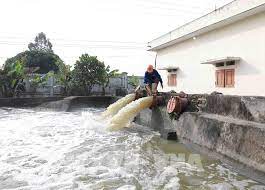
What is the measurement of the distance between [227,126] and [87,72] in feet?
54.3

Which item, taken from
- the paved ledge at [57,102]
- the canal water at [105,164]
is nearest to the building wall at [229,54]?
the canal water at [105,164]

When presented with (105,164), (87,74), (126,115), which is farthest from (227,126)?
(87,74)

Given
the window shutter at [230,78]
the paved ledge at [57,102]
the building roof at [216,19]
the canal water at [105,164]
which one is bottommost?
the canal water at [105,164]

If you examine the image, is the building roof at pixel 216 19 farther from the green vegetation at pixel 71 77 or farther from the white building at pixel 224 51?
the green vegetation at pixel 71 77

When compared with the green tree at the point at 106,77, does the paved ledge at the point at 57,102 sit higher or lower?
lower

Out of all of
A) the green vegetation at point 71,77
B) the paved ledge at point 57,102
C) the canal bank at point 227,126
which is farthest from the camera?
the green vegetation at point 71,77

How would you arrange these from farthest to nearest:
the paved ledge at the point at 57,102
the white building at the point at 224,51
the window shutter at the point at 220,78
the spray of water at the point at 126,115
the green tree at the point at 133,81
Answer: the green tree at the point at 133,81
the paved ledge at the point at 57,102
the window shutter at the point at 220,78
the spray of water at the point at 126,115
the white building at the point at 224,51

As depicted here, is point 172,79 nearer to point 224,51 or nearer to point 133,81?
point 224,51

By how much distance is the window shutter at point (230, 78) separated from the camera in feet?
37.1

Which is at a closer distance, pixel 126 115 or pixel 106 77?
pixel 126 115

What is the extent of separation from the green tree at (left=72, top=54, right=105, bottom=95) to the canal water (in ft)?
40.9

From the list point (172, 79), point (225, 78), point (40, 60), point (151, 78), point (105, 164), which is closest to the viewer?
point (105, 164)

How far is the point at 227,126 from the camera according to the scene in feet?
21.9

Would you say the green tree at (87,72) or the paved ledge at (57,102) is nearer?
the paved ledge at (57,102)
